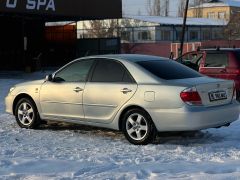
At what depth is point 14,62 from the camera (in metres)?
34.4

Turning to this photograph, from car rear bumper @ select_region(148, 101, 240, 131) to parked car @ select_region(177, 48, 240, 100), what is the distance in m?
5.39

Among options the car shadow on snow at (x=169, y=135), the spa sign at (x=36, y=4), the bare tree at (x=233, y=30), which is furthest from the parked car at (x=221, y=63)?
the bare tree at (x=233, y=30)

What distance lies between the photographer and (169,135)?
9039 mm

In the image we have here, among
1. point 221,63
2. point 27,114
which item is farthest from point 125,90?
point 221,63

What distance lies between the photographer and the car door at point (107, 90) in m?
8.45

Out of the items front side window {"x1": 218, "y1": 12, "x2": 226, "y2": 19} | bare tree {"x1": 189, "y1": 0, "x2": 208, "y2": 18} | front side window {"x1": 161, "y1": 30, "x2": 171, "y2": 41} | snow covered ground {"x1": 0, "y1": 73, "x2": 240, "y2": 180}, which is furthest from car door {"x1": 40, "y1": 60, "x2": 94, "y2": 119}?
front side window {"x1": 218, "y1": 12, "x2": 226, "y2": 19}

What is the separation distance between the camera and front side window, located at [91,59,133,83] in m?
8.62

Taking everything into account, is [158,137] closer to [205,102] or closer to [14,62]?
[205,102]

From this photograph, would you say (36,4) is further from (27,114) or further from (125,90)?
(125,90)

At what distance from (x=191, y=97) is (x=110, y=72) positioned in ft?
5.27

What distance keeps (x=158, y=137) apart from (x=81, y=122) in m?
1.33

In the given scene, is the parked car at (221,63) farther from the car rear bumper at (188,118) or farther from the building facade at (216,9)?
the building facade at (216,9)

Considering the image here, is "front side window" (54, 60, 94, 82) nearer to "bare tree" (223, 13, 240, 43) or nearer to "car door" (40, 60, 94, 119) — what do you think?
"car door" (40, 60, 94, 119)

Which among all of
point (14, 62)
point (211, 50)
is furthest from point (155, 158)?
point (14, 62)
